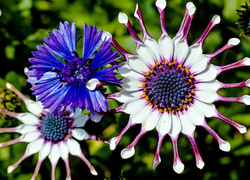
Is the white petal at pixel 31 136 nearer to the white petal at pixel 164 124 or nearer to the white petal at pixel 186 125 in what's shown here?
the white petal at pixel 164 124

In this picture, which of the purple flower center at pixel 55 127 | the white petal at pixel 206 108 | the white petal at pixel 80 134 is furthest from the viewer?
the purple flower center at pixel 55 127

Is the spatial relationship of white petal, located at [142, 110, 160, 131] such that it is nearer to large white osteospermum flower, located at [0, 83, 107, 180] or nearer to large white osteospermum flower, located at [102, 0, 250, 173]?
large white osteospermum flower, located at [102, 0, 250, 173]

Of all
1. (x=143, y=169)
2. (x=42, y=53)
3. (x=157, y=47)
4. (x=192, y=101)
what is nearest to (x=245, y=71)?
(x=192, y=101)

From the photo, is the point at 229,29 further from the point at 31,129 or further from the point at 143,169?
the point at 31,129

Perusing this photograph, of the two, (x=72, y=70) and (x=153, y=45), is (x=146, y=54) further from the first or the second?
(x=72, y=70)

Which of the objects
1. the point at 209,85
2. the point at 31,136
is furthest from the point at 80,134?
the point at 209,85

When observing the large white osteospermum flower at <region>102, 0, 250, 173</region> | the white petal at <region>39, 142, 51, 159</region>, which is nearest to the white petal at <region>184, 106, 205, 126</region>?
the large white osteospermum flower at <region>102, 0, 250, 173</region>

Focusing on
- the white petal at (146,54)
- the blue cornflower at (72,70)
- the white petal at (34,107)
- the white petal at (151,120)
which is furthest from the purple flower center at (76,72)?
the white petal at (34,107)
